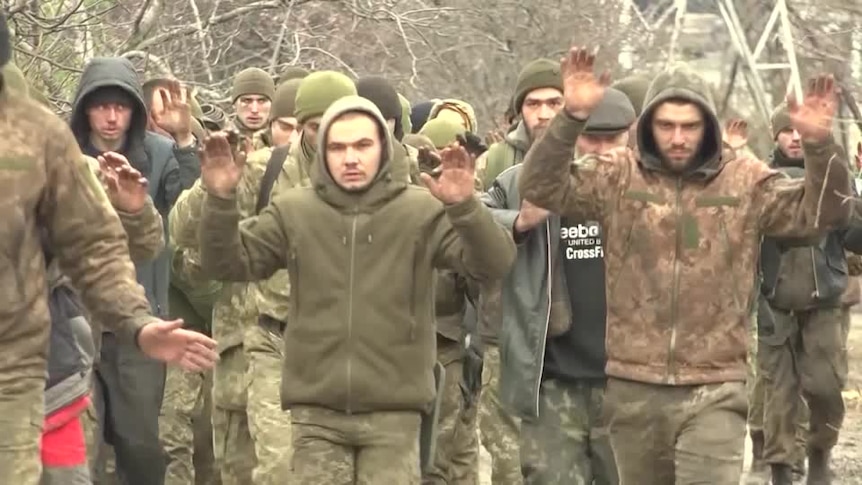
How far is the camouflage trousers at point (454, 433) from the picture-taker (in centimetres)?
959

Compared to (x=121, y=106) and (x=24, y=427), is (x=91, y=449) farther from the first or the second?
(x=24, y=427)

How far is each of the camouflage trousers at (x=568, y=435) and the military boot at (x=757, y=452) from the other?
13.3 ft

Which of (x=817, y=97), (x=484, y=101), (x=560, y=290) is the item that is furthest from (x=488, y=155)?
(x=484, y=101)

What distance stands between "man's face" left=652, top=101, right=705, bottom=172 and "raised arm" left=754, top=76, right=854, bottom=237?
0.90 feet

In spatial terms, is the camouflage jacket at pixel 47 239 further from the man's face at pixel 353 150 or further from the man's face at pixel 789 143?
the man's face at pixel 789 143

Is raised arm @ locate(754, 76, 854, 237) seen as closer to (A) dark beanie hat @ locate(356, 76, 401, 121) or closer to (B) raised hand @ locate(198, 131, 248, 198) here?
(B) raised hand @ locate(198, 131, 248, 198)

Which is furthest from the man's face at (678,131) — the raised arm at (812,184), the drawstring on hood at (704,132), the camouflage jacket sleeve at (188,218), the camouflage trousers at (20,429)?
the camouflage trousers at (20,429)

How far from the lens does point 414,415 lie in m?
7.45

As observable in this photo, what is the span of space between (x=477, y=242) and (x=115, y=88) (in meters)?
2.51

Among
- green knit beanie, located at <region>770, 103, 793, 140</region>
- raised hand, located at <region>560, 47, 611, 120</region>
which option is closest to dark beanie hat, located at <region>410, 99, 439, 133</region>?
green knit beanie, located at <region>770, 103, 793, 140</region>

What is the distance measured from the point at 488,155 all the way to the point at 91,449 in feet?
8.30

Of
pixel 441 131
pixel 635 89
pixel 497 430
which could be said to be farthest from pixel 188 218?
pixel 441 131

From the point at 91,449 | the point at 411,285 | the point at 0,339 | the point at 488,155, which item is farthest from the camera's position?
the point at 488,155

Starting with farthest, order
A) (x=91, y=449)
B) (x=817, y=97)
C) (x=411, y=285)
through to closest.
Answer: (x=91, y=449) < (x=411, y=285) < (x=817, y=97)
